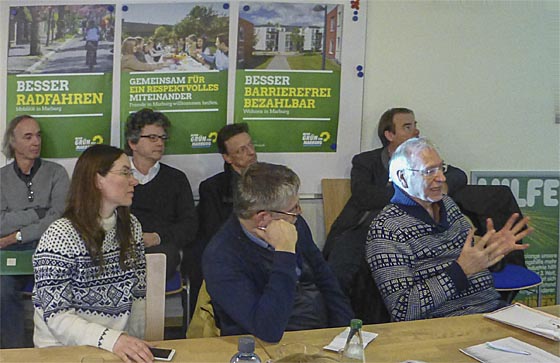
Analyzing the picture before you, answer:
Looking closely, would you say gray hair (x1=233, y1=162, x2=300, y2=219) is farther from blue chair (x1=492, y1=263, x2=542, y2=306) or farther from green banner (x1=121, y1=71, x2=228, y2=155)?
green banner (x1=121, y1=71, x2=228, y2=155)

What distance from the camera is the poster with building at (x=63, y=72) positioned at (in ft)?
12.8

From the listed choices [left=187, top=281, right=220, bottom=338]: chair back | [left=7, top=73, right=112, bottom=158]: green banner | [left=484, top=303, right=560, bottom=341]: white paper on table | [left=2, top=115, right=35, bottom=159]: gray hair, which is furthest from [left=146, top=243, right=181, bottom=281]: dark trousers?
[left=484, top=303, right=560, bottom=341]: white paper on table

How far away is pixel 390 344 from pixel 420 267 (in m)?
0.62

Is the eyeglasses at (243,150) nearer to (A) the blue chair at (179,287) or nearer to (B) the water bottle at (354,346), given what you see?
(A) the blue chair at (179,287)

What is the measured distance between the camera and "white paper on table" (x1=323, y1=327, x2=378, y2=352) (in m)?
2.03

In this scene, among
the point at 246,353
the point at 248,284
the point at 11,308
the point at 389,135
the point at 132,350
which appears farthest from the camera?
the point at 389,135

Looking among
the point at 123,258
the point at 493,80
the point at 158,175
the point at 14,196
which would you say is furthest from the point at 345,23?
the point at 123,258

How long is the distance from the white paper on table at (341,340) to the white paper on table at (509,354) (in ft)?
0.84

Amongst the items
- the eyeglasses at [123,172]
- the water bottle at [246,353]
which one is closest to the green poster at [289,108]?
the eyeglasses at [123,172]

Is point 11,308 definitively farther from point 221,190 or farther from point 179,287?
point 221,190

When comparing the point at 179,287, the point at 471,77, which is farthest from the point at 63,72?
the point at 471,77

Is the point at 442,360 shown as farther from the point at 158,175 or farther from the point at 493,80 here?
the point at 493,80

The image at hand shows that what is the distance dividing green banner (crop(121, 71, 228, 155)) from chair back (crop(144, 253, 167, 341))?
6.13 ft

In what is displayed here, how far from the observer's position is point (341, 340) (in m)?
2.08
